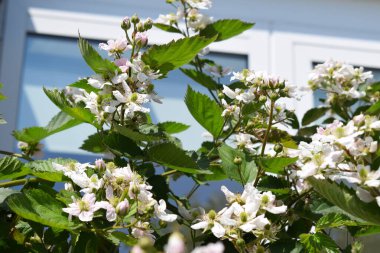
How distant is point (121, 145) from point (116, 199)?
0.16m

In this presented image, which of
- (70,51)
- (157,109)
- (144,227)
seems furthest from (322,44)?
(144,227)

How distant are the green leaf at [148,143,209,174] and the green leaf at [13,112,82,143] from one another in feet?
0.81

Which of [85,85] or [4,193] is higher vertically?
[85,85]

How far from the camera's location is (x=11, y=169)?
84cm

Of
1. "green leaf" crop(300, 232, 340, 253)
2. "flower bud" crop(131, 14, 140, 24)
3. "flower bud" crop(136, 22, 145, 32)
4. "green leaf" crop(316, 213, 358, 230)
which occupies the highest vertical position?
"flower bud" crop(131, 14, 140, 24)

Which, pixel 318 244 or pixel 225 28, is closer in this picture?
pixel 318 244

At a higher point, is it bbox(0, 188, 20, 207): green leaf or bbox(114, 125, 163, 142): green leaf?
bbox(114, 125, 163, 142): green leaf

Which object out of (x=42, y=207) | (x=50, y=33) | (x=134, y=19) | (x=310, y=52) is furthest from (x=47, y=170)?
(x=310, y=52)

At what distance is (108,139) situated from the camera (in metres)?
0.82

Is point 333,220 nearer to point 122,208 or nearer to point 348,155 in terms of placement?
point 348,155

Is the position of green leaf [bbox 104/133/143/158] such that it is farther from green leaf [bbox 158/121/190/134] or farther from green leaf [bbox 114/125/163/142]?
green leaf [bbox 158/121/190/134]

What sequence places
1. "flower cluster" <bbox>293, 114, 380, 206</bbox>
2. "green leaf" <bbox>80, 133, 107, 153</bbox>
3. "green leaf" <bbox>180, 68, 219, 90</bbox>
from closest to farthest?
1. "flower cluster" <bbox>293, 114, 380, 206</bbox>
2. "green leaf" <bbox>80, 133, 107, 153</bbox>
3. "green leaf" <bbox>180, 68, 219, 90</bbox>

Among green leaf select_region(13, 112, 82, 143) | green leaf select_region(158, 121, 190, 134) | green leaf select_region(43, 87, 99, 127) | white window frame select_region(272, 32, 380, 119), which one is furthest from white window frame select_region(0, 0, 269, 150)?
green leaf select_region(43, 87, 99, 127)

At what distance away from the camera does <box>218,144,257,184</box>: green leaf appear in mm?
819
